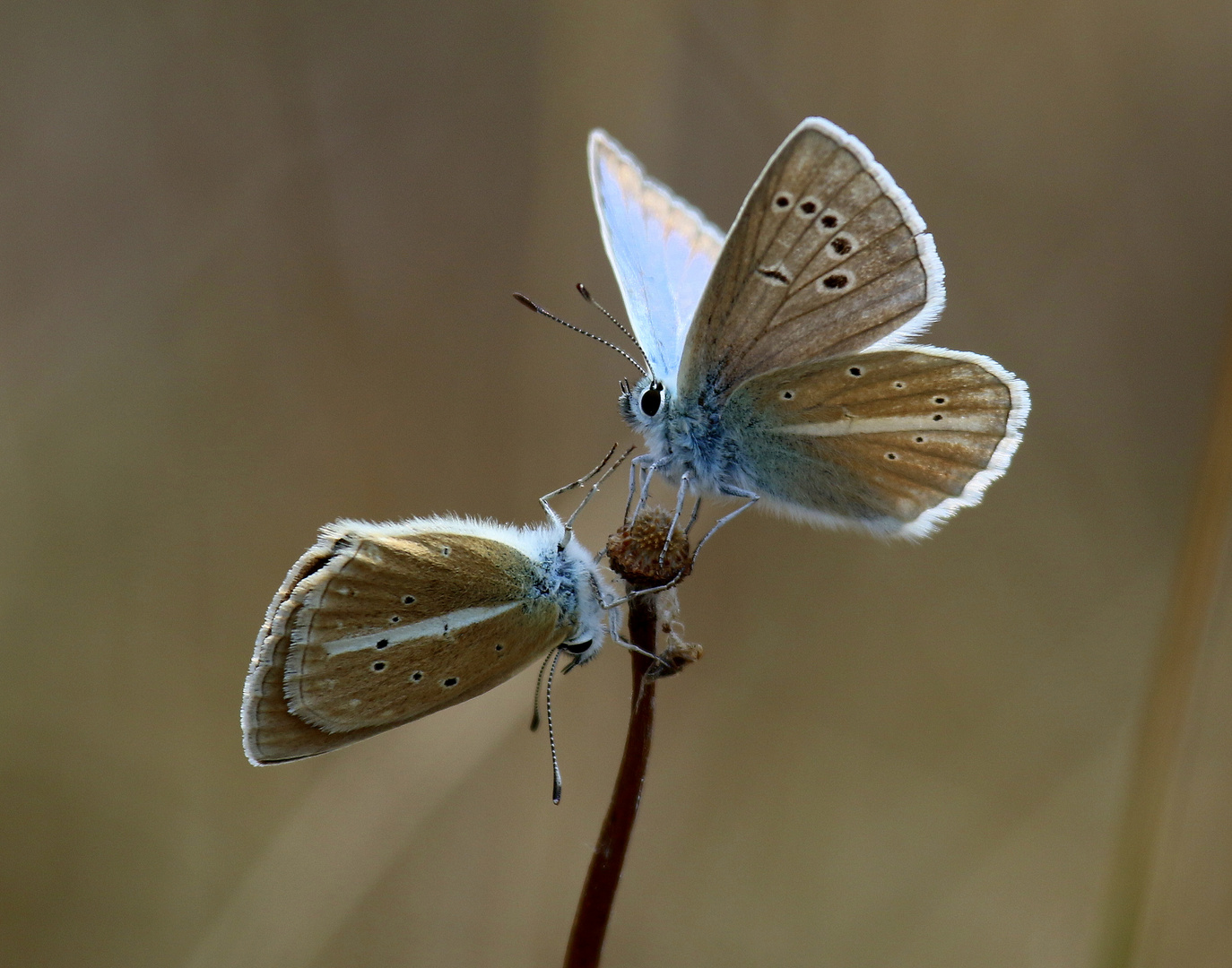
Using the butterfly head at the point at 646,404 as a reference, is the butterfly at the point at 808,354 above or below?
above

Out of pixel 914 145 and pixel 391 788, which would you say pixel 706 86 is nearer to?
pixel 914 145

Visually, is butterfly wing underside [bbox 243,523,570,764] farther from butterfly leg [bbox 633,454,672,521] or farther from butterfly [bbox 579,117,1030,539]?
butterfly [bbox 579,117,1030,539]

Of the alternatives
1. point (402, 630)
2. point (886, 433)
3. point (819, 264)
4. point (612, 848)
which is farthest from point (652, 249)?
point (612, 848)

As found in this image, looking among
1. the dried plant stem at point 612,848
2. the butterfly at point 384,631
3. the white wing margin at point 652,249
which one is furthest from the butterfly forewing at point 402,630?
the white wing margin at point 652,249

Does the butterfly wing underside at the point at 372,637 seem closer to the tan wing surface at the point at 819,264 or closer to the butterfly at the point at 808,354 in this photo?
the butterfly at the point at 808,354

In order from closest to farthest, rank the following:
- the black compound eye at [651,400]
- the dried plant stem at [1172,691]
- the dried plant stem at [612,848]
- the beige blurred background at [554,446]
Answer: the dried plant stem at [612,848] < the dried plant stem at [1172,691] < the black compound eye at [651,400] < the beige blurred background at [554,446]

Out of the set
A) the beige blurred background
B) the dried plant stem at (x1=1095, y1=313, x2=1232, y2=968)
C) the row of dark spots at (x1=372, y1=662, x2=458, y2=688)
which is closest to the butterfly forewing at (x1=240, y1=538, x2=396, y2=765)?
the row of dark spots at (x1=372, y1=662, x2=458, y2=688)

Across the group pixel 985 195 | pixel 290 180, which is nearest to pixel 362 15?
pixel 290 180
